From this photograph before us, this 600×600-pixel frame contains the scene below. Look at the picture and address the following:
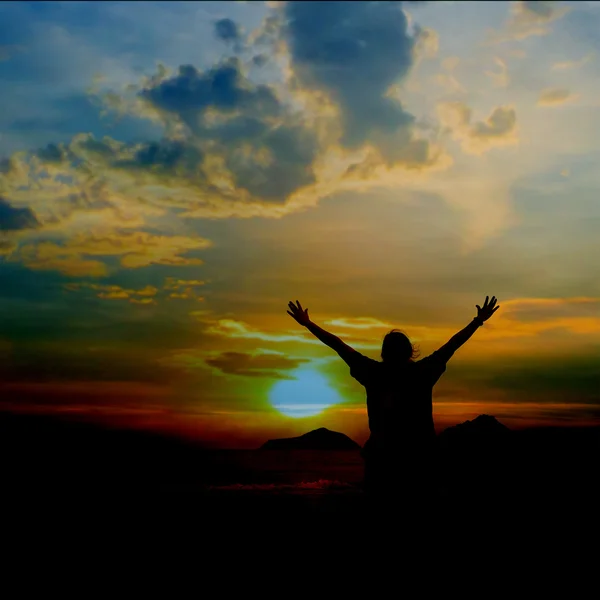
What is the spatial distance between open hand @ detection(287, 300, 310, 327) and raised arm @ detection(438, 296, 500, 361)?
1455 mm

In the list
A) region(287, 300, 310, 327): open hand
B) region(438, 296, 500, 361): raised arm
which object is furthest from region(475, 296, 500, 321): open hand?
region(287, 300, 310, 327): open hand

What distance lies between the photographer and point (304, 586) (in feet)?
17.9

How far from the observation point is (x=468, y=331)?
5379mm

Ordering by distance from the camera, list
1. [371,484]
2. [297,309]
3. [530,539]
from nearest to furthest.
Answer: [371,484], [297,309], [530,539]

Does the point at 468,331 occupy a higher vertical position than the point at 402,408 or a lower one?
higher

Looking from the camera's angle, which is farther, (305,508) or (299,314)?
(305,508)

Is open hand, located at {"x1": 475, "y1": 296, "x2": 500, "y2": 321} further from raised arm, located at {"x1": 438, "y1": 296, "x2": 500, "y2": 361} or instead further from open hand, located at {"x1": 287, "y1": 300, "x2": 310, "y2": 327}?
open hand, located at {"x1": 287, "y1": 300, "x2": 310, "y2": 327}

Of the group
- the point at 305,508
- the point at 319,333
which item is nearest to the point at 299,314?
the point at 319,333

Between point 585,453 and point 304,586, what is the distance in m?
16.4

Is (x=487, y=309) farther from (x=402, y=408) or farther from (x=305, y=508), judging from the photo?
Result: (x=305, y=508)

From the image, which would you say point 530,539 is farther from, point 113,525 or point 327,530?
point 113,525

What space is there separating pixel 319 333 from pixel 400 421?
1161 millimetres

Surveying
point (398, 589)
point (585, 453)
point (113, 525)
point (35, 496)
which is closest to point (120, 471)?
point (35, 496)

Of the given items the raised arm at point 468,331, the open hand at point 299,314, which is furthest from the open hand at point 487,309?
the open hand at point 299,314
